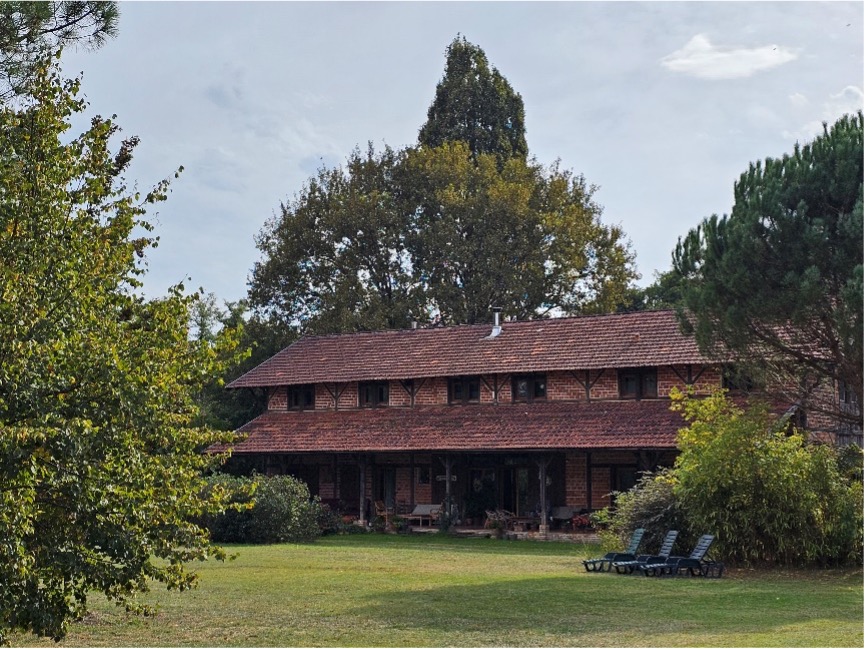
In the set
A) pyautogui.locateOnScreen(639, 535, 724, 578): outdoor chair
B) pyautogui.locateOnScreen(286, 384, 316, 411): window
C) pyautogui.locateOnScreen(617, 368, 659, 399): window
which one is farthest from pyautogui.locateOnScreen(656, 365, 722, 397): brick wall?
pyautogui.locateOnScreen(286, 384, 316, 411): window

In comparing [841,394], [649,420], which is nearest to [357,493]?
[649,420]

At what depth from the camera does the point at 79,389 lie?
11297 mm

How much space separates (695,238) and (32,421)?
15.4 m

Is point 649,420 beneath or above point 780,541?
above

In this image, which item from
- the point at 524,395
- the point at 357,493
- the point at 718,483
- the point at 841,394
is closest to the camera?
the point at 718,483

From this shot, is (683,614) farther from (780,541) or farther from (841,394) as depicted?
(841,394)

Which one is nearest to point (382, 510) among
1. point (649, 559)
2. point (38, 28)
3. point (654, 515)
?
point (654, 515)

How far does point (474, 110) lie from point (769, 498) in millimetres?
Answer: 42193

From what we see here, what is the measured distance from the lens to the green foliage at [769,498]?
24000 millimetres

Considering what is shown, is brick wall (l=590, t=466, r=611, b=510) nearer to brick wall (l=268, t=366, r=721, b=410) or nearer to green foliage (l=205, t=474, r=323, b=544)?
brick wall (l=268, t=366, r=721, b=410)

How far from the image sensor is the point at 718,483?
24438mm

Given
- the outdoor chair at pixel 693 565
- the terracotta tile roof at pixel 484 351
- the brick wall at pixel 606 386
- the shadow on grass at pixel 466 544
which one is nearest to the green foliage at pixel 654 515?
the outdoor chair at pixel 693 565

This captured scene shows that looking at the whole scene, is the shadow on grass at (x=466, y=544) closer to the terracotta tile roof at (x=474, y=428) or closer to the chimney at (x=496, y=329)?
the terracotta tile roof at (x=474, y=428)

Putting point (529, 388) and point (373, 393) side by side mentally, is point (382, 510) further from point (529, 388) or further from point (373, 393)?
point (529, 388)
